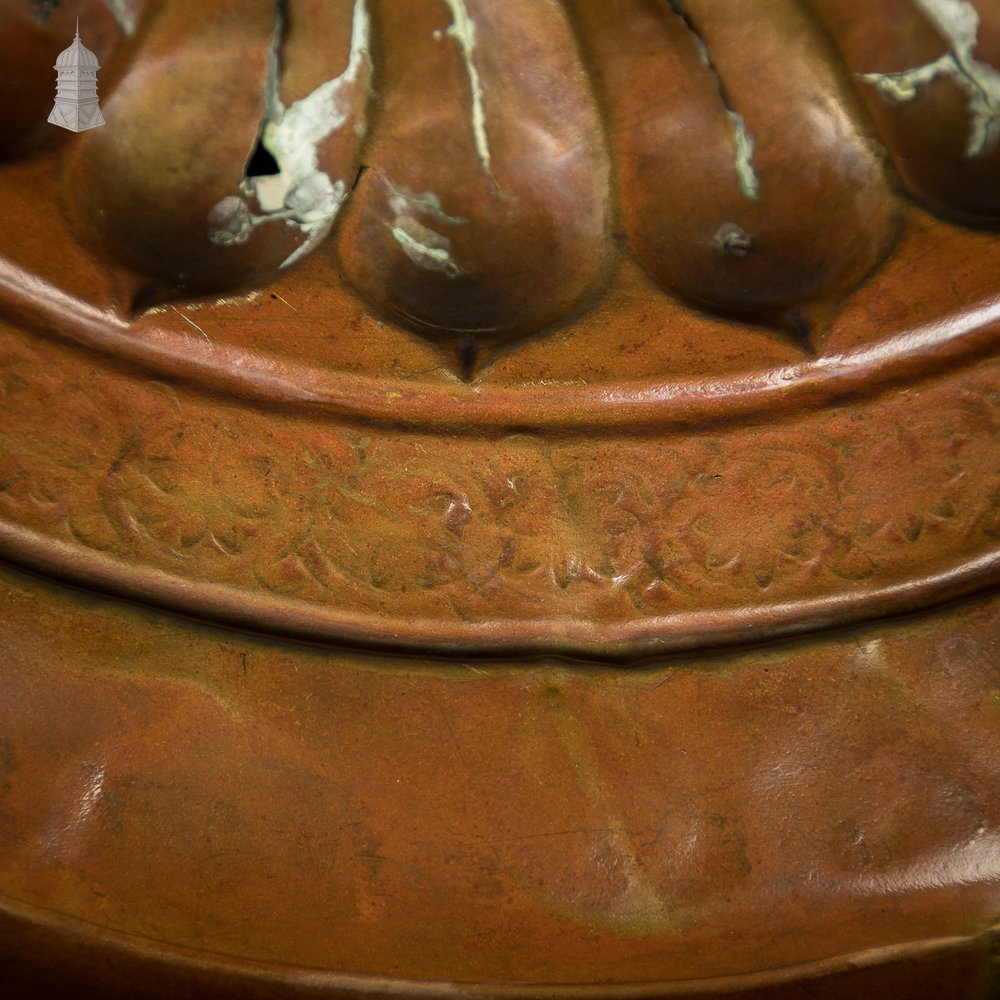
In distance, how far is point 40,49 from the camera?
1.22 meters

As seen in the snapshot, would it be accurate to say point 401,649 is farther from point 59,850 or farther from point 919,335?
point 919,335

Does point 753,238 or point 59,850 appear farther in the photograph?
point 753,238

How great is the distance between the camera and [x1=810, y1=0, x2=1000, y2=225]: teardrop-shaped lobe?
1.23 m

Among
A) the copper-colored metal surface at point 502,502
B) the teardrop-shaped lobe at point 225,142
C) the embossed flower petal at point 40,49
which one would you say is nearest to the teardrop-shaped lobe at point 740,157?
the copper-colored metal surface at point 502,502

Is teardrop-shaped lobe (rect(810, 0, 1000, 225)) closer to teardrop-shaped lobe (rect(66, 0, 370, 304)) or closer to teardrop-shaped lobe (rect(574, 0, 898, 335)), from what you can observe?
teardrop-shaped lobe (rect(574, 0, 898, 335))

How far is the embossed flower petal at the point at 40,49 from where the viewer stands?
3.96ft

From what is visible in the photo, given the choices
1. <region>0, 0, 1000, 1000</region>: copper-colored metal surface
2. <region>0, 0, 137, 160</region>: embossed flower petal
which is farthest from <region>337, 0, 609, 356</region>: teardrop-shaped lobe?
<region>0, 0, 137, 160</region>: embossed flower petal

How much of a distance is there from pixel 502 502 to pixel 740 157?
0.53m

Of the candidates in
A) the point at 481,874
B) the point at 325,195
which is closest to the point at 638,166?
the point at 325,195

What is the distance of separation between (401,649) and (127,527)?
0.37m

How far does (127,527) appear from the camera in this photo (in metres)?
1.29

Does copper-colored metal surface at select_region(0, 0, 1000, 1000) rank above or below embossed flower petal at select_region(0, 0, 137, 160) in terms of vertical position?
below

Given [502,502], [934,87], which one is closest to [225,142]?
[502,502]

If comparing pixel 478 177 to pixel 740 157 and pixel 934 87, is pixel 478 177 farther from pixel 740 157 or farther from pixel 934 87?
pixel 934 87
